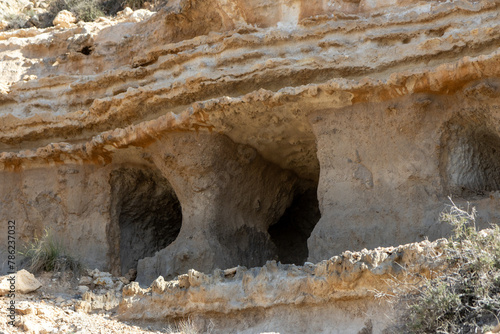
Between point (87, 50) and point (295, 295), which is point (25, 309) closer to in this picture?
point (295, 295)

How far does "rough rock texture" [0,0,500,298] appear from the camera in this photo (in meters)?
6.62

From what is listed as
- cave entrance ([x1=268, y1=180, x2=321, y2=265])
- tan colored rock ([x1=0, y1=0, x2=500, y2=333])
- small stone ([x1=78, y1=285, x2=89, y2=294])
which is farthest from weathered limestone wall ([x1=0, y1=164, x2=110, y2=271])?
cave entrance ([x1=268, y1=180, x2=321, y2=265])

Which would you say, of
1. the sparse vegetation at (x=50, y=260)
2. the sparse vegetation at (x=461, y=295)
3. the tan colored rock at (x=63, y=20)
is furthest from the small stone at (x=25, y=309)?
the tan colored rock at (x=63, y=20)

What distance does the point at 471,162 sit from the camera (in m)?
6.65

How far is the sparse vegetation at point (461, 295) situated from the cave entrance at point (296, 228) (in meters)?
4.64

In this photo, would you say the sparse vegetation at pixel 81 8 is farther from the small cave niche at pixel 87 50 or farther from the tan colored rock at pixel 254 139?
the small cave niche at pixel 87 50

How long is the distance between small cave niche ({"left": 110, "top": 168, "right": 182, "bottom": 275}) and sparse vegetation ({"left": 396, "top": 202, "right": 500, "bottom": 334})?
4456 mm

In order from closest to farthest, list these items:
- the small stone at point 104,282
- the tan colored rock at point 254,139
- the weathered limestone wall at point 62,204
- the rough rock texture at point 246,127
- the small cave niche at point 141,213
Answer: the tan colored rock at point 254,139 → the rough rock texture at point 246,127 → the small stone at point 104,282 → the weathered limestone wall at point 62,204 → the small cave niche at point 141,213

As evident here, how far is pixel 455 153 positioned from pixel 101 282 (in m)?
3.72

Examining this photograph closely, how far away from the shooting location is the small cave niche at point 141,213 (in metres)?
8.60

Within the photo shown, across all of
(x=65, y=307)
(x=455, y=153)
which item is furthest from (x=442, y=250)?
(x=65, y=307)

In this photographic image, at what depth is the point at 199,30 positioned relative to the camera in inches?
350

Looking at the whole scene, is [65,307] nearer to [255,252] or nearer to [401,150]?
[255,252]

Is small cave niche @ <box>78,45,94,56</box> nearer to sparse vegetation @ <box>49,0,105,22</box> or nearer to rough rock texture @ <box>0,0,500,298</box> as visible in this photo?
rough rock texture @ <box>0,0,500,298</box>
